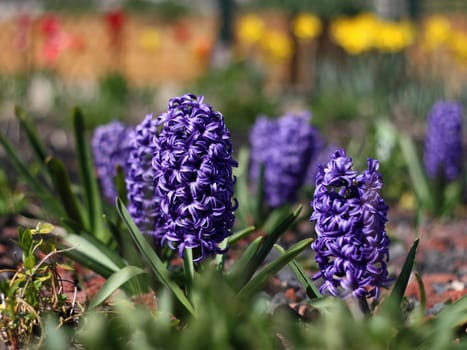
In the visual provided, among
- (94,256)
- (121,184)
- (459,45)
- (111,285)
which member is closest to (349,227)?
(111,285)

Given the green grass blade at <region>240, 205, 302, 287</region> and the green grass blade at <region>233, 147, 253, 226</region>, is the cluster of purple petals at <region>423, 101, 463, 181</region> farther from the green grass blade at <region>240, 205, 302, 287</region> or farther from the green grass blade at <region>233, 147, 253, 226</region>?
the green grass blade at <region>240, 205, 302, 287</region>

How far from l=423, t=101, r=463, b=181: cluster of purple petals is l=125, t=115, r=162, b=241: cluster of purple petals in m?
2.35

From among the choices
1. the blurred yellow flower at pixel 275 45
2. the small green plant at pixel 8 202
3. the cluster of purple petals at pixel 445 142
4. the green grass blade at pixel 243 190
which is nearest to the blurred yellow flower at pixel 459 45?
the blurred yellow flower at pixel 275 45

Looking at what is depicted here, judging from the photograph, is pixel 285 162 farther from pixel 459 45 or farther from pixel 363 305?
pixel 459 45

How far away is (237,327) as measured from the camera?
185cm

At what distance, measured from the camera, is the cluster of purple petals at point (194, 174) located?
2.46 meters

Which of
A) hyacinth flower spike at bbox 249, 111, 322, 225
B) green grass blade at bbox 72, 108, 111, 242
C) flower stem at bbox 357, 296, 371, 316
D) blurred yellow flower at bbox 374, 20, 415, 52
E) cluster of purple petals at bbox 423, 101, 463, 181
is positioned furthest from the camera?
blurred yellow flower at bbox 374, 20, 415, 52

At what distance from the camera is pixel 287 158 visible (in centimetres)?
437

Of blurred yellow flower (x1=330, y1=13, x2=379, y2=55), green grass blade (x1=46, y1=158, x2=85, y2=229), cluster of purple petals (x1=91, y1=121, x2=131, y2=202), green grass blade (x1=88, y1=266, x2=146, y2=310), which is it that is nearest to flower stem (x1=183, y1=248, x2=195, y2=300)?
green grass blade (x1=88, y1=266, x2=146, y2=310)

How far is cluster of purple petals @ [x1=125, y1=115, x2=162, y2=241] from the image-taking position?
9.71ft

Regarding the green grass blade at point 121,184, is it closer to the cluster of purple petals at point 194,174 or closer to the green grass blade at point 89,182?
the green grass blade at point 89,182

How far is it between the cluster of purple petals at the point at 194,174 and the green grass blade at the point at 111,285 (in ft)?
0.53

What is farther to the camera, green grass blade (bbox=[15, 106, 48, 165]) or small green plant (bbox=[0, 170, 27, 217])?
small green plant (bbox=[0, 170, 27, 217])

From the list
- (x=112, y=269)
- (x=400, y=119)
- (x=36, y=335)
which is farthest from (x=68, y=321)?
(x=400, y=119)
